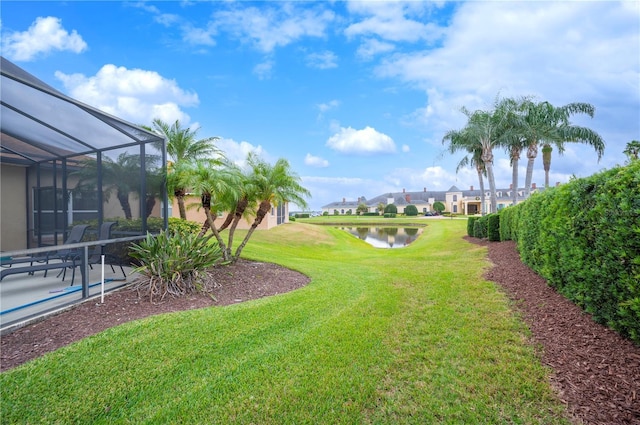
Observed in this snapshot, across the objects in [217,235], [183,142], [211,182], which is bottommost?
[217,235]

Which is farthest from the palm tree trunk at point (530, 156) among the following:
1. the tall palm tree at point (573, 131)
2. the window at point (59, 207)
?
the window at point (59, 207)

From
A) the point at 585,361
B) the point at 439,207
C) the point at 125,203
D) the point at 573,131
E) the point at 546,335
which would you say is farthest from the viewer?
the point at 439,207

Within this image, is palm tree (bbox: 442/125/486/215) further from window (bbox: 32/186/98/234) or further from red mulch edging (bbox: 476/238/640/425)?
window (bbox: 32/186/98/234)

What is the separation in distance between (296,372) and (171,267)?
3.33 meters

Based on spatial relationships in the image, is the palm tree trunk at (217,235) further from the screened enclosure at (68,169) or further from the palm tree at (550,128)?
the palm tree at (550,128)

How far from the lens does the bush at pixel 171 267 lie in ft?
16.9

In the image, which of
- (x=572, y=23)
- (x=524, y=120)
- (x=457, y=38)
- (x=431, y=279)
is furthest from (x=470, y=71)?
(x=524, y=120)

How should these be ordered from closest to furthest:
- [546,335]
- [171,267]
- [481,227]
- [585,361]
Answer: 1. [585,361]
2. [546,335]
3. [171,267]
4. [481,227]

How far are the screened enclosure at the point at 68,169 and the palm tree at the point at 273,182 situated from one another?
1945 millimetres

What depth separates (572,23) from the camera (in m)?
6.86

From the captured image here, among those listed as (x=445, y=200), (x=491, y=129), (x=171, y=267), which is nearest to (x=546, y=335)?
(x=171, y=267)

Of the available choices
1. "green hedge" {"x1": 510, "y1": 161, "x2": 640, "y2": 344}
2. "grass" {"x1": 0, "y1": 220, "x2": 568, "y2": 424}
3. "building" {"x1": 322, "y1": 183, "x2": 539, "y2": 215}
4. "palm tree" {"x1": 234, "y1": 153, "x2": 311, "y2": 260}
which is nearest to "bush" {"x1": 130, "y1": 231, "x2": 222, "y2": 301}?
"grass" {"x1": 0, "y1": 220, "x2": 568, "y2": 424}

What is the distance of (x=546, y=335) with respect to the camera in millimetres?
3525

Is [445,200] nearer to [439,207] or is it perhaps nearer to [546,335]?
[439,207]
